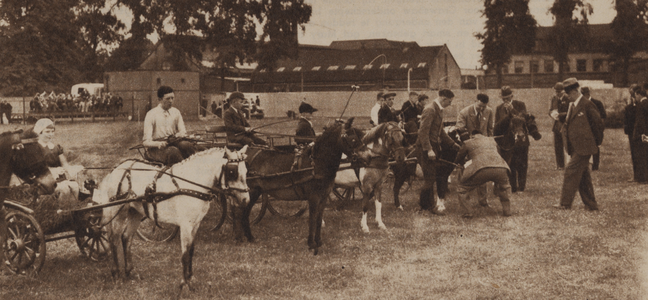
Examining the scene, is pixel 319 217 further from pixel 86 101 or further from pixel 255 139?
pixel 86 101

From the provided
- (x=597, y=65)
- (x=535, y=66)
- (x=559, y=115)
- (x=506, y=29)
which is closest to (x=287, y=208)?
(x=559, y=115)

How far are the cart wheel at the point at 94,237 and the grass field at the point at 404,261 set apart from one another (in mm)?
167

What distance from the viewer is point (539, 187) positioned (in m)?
16.4

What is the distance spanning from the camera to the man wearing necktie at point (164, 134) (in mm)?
10430

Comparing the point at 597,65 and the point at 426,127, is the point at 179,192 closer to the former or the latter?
the point at 426,127

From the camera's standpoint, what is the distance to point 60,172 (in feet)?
31.6

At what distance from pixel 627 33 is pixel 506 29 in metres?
13.1

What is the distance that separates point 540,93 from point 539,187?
3133 centimetres

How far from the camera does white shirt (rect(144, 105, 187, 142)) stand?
10.5 m

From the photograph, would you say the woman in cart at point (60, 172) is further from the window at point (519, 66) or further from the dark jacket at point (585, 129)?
the window at point (519, 66)

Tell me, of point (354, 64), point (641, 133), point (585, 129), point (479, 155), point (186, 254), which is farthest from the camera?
point (354, 64)

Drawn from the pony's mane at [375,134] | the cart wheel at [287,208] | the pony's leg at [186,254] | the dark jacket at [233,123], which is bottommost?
the cart wheel at [287,208]

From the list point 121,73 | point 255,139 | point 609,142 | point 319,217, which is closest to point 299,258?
point 319,217

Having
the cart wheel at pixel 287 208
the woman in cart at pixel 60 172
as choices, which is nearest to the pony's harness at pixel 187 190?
the woman in cart at pixel 60 172
